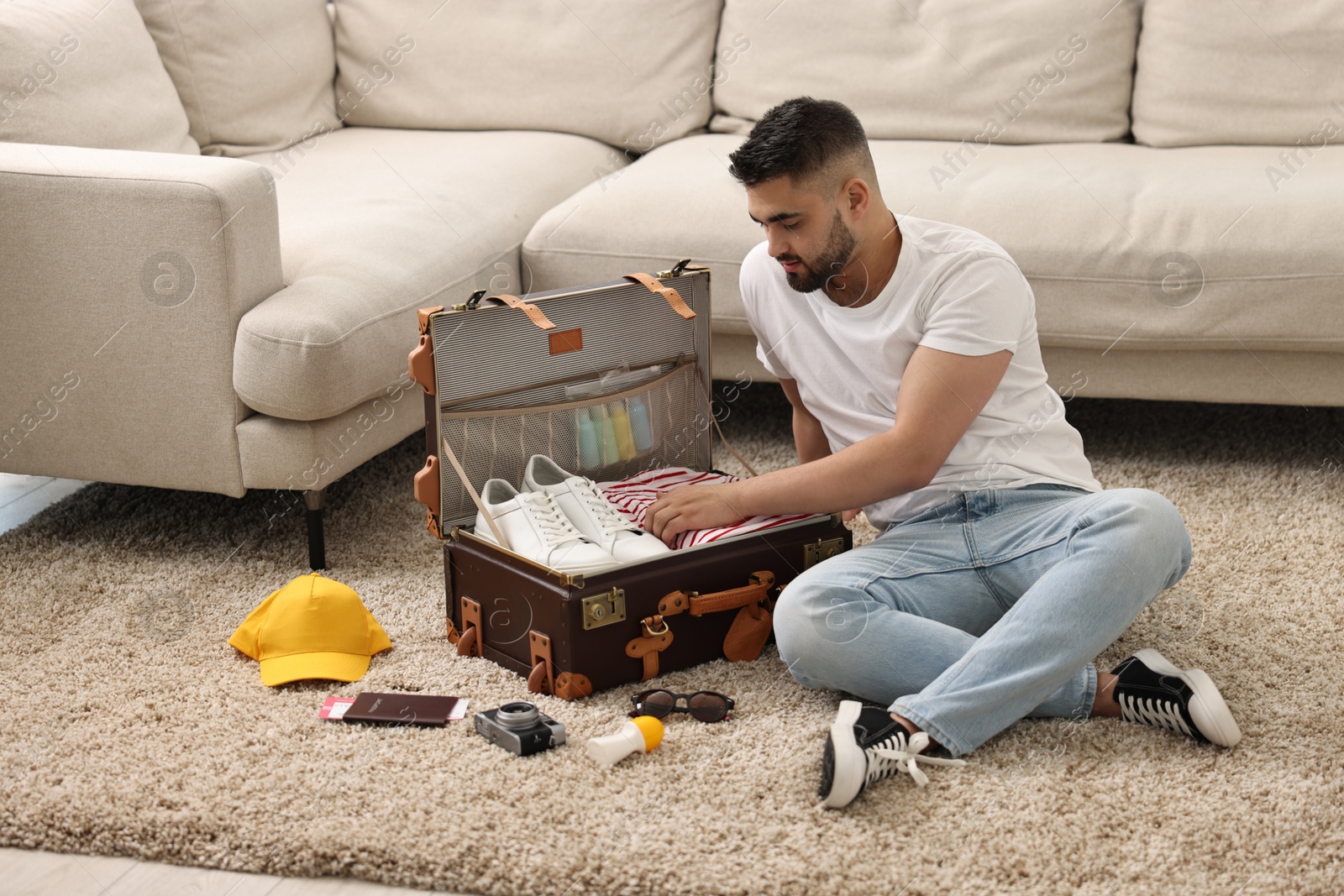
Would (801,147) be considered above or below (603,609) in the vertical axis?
above

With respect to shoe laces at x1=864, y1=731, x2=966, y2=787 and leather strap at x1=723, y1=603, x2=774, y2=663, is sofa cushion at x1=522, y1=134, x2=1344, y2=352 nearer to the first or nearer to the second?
leather strap at x1=723, y1=603, x2=774, y2=663

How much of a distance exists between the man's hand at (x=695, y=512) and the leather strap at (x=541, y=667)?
206mm

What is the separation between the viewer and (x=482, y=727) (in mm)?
1576

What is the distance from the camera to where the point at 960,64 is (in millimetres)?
2775

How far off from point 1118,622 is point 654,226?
1211mm

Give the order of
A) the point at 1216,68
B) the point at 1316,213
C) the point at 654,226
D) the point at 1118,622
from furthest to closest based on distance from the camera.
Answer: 1. the point at 1216,68
2. the point at 654,226
3. the point at 1316,213
4. the point at 1118,622

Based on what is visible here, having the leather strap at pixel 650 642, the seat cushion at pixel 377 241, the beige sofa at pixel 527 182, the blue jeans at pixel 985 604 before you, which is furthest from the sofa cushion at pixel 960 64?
the leather strap at pixel 650 642

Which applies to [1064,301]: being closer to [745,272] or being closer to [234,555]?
[745,272]

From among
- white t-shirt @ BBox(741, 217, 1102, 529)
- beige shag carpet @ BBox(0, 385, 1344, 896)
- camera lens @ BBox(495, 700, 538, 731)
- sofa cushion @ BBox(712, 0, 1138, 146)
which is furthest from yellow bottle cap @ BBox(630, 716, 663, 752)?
sofa cushion @ BBox(712, 0, 1138, 146)

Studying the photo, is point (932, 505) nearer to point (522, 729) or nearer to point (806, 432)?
point (806, 432)

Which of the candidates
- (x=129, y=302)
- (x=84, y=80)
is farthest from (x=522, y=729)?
(x=84, y=80)

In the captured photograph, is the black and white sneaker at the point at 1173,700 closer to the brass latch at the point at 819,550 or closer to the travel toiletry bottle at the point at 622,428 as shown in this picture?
the brass latch at the point at 819,550

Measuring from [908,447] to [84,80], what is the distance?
5.59ft

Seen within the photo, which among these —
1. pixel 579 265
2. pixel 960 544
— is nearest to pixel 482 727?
pixel 960 544
